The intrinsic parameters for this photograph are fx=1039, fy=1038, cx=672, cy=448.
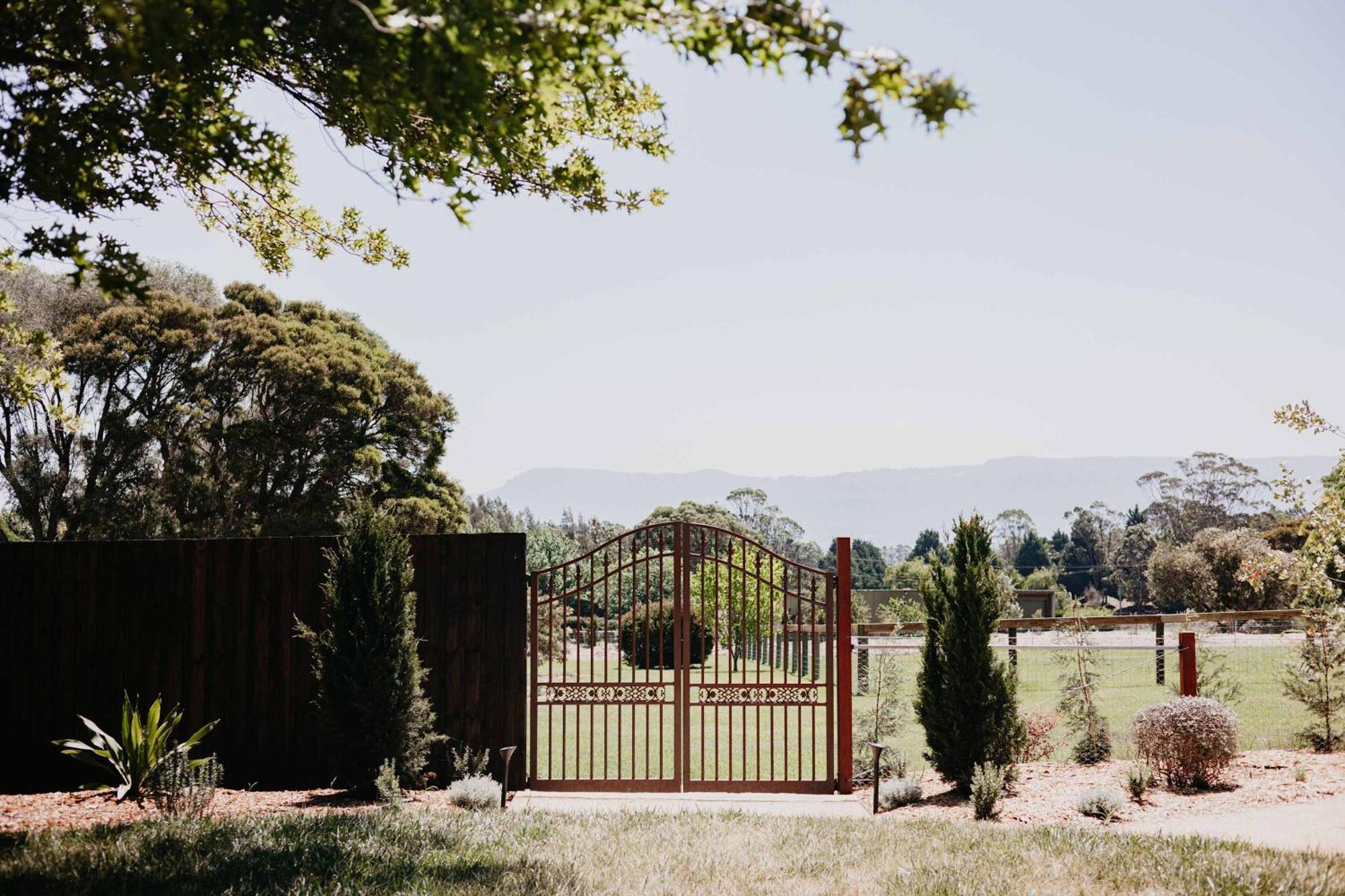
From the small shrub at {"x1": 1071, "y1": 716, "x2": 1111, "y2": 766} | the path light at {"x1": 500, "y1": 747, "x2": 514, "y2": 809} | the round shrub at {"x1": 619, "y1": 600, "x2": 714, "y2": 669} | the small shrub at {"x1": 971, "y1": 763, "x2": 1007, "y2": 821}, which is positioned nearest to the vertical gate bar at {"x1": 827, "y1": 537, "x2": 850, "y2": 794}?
the path light at {"x1": 500, "y1": 747, "x2": 514, "y2": 809}

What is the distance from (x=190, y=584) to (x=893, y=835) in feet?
20.1

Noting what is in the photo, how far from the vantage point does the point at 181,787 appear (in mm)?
7184

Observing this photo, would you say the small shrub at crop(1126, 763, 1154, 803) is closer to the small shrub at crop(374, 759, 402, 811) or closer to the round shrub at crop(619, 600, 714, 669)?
the small shrub at crop(374, 759, 402, 811)

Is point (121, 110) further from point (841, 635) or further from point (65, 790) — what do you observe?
point (841, 635)

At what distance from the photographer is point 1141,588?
54.8 metres

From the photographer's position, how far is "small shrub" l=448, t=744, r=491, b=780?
836cm

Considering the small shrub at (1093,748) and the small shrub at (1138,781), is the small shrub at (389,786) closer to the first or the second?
the small shrub at (1138,781)

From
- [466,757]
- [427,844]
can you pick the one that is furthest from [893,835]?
[466,757]

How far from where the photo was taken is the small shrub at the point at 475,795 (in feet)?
25.4

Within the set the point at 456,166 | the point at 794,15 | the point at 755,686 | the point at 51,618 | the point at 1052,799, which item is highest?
the point at 794,15

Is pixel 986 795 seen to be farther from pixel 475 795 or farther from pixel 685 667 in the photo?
pixel 475 795

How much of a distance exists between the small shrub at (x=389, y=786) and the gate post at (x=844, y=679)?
3.60 m

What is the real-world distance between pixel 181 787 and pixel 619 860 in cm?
341

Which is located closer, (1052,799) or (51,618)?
(1052,799)
